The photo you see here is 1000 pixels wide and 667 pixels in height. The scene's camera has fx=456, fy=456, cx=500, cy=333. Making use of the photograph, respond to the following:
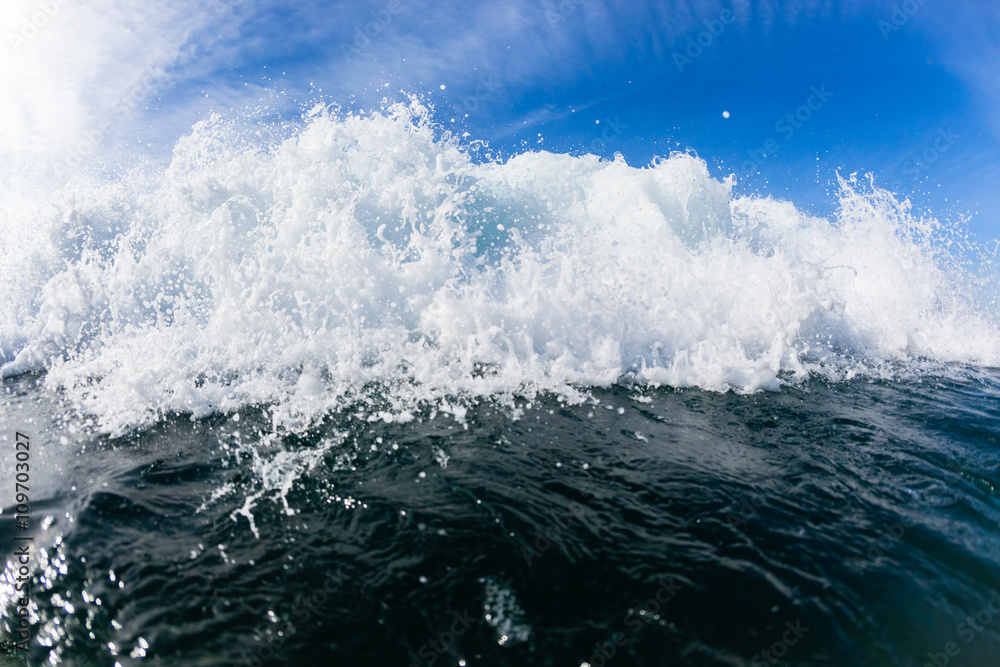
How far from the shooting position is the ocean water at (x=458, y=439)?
2527mm

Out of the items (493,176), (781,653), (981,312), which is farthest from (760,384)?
(981,312)

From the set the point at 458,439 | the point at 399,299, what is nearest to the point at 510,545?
the point at 458,439

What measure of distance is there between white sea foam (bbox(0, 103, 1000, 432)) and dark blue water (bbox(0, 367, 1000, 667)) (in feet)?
4.06

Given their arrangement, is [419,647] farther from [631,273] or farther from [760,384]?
[631,273]

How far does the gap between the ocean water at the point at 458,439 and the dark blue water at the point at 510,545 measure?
0.07 ft

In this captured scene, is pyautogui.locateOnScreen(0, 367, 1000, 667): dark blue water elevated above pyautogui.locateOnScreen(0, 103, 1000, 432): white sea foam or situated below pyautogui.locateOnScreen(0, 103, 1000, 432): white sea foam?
below

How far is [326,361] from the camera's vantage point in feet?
22.7

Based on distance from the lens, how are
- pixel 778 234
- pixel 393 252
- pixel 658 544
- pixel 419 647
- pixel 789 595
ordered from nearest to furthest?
pixel 419 647 → pixel 789 595 → pixel 658 544 → pixel 393 252 → pixel 778 234

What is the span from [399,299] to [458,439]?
14.7 ft

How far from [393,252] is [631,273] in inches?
181

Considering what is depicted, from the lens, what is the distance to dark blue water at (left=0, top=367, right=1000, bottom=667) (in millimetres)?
2406

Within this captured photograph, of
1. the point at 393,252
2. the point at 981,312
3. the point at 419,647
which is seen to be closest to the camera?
the point at 419,647

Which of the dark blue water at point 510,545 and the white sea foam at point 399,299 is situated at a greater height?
the white sea foam at point 399,299

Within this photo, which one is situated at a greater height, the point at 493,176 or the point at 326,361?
the point at 493,176
